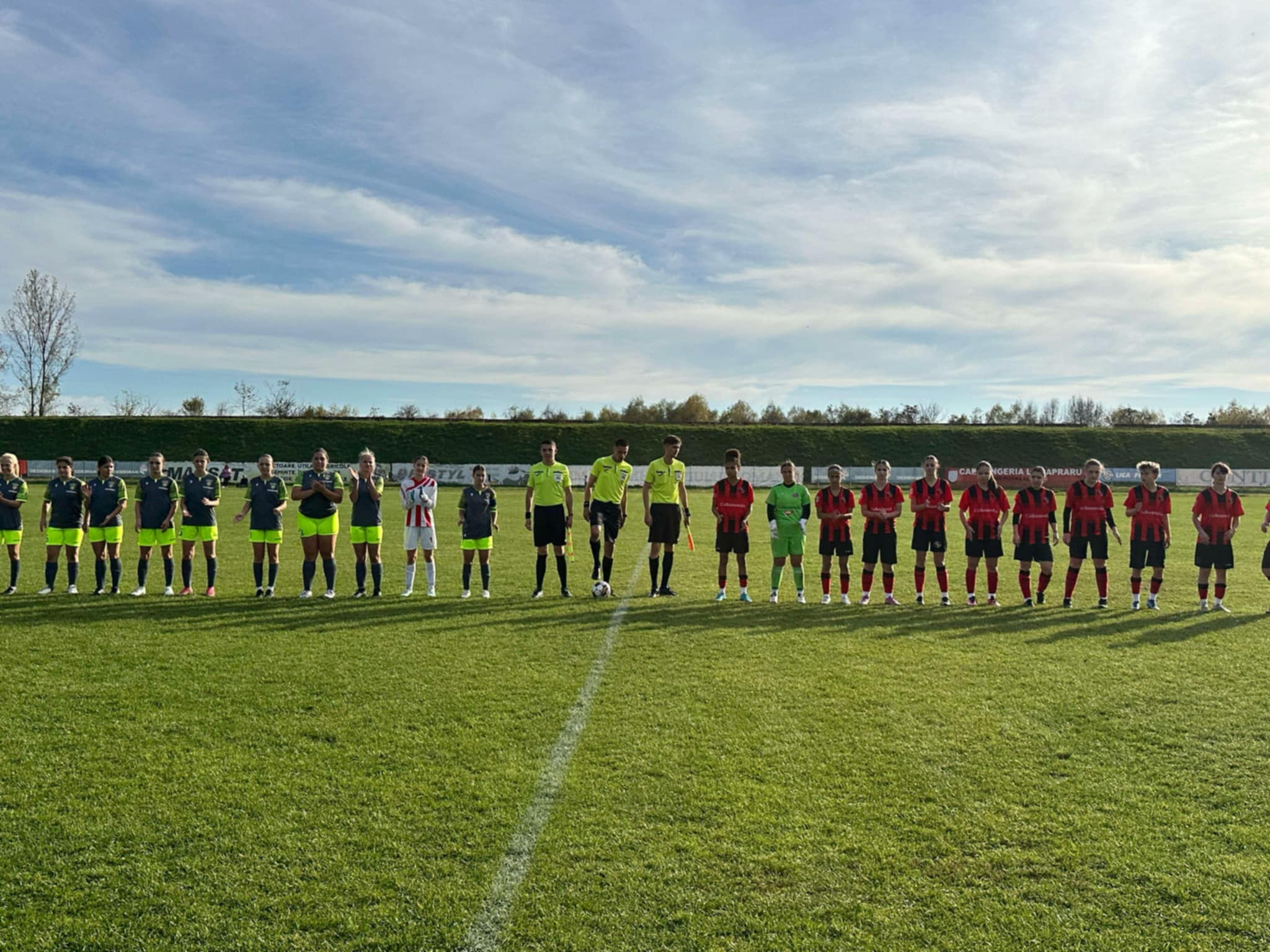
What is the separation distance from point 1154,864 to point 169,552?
1147 cm

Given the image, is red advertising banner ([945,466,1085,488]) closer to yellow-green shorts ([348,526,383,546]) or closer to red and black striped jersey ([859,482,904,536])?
red and black striped jersey ([859,482,904,536])

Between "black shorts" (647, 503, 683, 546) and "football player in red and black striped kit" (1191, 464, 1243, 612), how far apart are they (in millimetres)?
6587

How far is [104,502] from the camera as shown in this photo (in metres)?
11.1

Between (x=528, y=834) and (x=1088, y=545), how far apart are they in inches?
387

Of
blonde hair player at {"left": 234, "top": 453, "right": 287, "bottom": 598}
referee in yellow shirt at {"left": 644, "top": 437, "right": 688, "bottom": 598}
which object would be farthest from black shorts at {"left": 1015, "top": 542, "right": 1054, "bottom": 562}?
blonde hair player at {"left": 234, "top": 453, "right": 287, "bottom": 598}

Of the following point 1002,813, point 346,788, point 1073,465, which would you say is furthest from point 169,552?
point 1073,465

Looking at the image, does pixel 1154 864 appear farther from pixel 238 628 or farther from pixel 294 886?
pixel 238 628

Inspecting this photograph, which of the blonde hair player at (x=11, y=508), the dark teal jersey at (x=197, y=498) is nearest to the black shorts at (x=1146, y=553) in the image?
the dark teal jersey at (x=197, y=498)

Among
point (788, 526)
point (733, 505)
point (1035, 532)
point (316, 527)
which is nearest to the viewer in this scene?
point (316, 527)

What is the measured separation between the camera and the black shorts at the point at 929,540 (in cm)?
1113

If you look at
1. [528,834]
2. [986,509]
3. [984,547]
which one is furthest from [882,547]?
[528,834]

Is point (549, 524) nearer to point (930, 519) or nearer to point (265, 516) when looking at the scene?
point (265, 516)

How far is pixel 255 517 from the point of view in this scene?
1111cm

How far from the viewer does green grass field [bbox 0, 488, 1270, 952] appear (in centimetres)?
337
